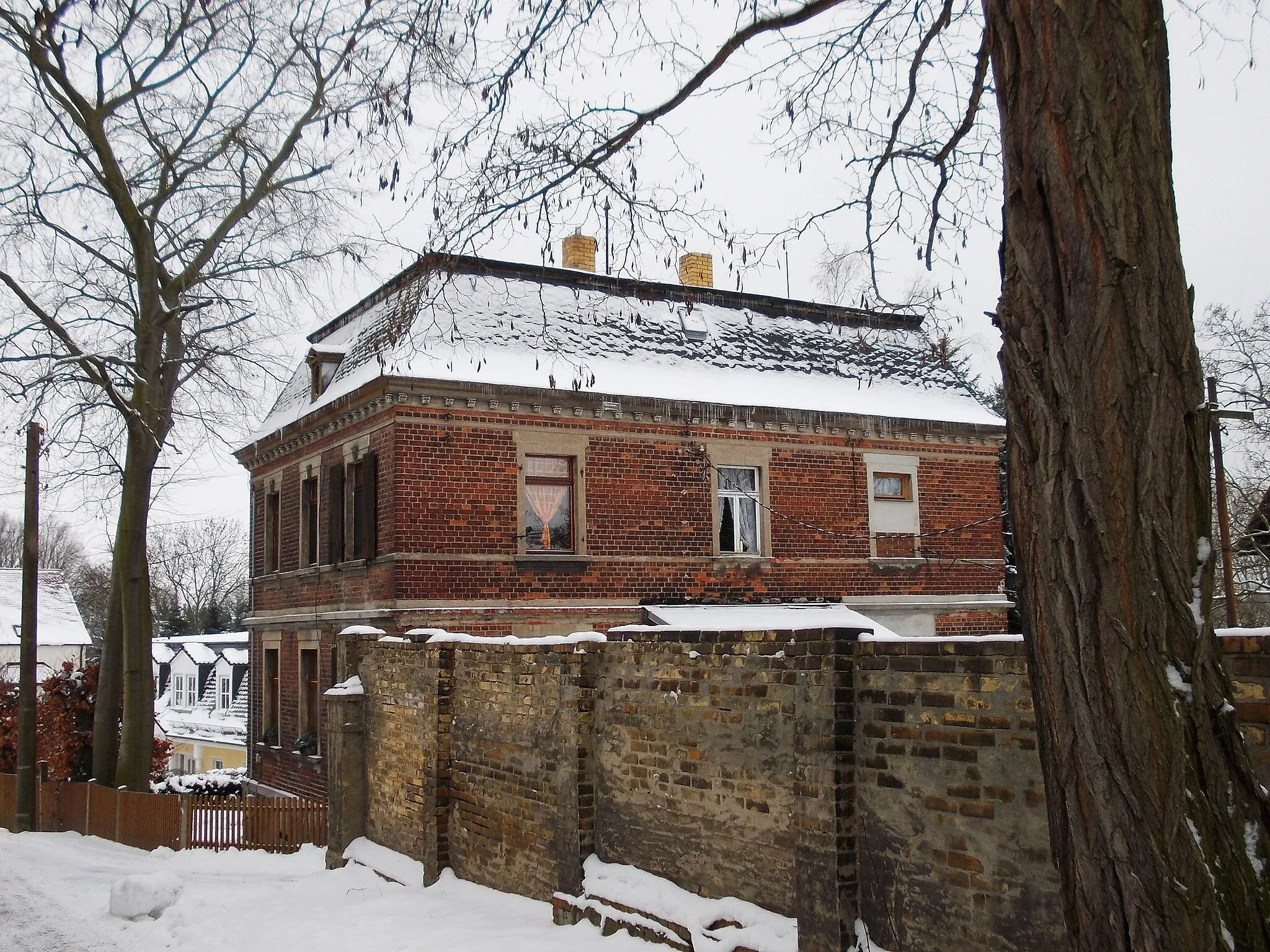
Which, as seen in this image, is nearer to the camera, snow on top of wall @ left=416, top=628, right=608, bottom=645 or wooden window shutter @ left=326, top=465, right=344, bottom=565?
snow on top of wall @ left=416, top=628, right=608, bottom=645

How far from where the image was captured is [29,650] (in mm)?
22000

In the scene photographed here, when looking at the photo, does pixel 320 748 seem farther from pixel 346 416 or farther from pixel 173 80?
pixel 173 80

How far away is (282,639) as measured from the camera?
23984mm

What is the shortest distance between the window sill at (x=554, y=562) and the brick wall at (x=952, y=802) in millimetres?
12666

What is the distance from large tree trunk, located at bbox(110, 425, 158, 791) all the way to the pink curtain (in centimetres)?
768

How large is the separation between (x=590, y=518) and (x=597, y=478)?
2.31 ft

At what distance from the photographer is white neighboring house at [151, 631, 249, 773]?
145ft

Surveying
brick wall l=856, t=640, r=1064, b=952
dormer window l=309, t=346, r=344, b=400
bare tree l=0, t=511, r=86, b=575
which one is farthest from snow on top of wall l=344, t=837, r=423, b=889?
bare tree l=0, t=511, r=86, b=575

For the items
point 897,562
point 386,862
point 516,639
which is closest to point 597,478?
point 897,562

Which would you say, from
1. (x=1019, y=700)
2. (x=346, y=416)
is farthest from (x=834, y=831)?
(x=346, y=416)

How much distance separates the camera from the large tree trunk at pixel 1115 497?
3.64 m

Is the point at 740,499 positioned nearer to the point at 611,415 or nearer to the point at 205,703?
the point at 611,415

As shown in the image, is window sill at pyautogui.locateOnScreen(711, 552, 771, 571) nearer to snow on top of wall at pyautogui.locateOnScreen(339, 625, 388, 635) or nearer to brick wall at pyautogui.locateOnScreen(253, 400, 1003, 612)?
brick wall at pyautogui.locateOnScreen(253, 400, 1003, 612)

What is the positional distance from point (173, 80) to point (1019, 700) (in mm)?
20747
